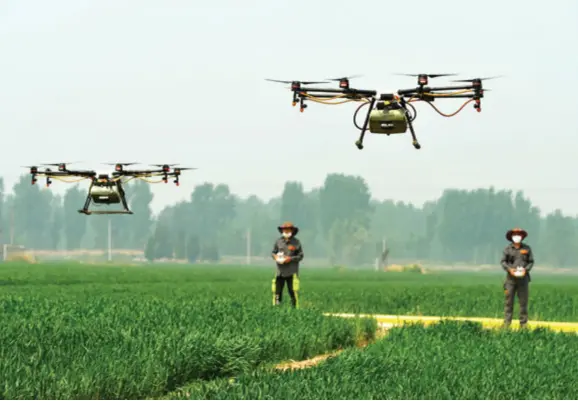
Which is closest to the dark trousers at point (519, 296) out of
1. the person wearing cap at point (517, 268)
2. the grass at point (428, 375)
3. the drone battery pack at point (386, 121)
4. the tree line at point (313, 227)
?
the person wearing cap at point (517, 268)

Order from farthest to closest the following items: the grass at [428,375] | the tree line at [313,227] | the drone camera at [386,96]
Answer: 1. the tree line at [313,227]
2. the drone camera at [386,96]
3. the grass at [428,375]

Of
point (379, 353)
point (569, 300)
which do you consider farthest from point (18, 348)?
point (569, 300)

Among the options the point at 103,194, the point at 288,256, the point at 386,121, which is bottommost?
the point at 288,256

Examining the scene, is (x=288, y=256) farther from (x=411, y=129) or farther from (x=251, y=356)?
(x=251, y=356)

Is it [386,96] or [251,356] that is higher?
[386,96]

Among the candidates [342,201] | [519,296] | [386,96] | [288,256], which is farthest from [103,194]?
[342,201]

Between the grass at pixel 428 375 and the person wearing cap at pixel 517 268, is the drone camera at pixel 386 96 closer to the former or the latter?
the person wearing cap at pixel 517 268

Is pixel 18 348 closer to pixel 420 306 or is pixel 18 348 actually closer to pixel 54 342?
pixel 54 342
